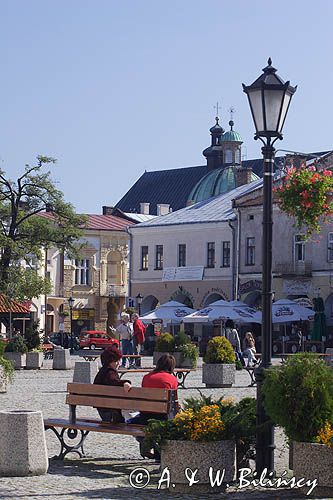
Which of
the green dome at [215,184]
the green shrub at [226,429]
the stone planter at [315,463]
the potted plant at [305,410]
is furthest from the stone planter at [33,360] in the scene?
the green dome at [215,184]

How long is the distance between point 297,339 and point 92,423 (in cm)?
4205

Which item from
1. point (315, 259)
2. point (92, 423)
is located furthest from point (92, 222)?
point (92, 423)

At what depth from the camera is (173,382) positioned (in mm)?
13094

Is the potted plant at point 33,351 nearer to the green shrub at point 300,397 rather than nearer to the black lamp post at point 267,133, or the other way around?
the black lamp post at point 267,133

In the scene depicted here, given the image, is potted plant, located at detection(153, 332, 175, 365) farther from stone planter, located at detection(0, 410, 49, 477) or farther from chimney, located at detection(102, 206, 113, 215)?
chimney, located at detection(102, 206, 113, 215)

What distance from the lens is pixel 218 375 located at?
87.8 feet

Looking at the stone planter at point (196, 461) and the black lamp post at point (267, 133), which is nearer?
the stone planter at point (196, 461)

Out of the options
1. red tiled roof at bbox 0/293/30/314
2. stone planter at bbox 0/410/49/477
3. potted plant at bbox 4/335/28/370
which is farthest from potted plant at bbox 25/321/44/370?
stone planter at bbox 0/410/49/477

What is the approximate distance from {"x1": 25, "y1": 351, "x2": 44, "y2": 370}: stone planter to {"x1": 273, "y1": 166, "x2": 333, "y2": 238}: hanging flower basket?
836 inches

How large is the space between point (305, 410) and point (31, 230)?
37538mm

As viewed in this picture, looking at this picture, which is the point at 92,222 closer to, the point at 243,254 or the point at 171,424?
the point at 243,254

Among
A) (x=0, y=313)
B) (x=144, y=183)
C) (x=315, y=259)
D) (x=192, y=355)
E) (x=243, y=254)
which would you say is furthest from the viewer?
(x=144, y=183)

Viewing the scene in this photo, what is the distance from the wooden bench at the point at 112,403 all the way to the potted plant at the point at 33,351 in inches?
951

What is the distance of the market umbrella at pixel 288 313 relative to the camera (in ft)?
167
